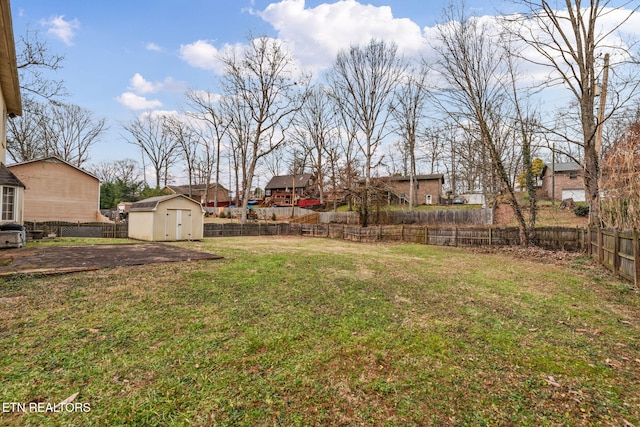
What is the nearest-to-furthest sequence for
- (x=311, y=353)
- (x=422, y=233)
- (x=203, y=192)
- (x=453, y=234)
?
(x=311, y=353) < (x=453, y=234) < (x=422, y=233) < (x=203, y=192)

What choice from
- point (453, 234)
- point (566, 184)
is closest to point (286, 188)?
point (453, 234)

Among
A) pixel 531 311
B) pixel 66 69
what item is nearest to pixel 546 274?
pixel 531 311

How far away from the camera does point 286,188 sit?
47.6m

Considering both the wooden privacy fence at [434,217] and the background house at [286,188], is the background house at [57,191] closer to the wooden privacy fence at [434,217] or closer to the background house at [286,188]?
the wooden privacy fence at [434,217]

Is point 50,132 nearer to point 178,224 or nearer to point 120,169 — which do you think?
point 120,169

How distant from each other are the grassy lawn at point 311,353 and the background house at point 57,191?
17.1 meters

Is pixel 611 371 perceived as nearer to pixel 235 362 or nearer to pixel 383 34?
pixel 235 362

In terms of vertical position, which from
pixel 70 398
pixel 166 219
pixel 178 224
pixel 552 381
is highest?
pixel 166 219

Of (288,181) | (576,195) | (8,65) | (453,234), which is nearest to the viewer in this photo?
(8,65)

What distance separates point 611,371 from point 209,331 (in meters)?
4.24

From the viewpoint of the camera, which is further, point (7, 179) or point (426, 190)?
point (426, 190)

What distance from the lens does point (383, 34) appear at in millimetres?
22109

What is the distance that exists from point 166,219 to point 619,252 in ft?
53.9

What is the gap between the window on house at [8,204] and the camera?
9.96 meters
